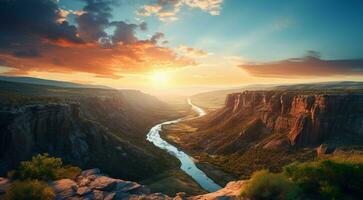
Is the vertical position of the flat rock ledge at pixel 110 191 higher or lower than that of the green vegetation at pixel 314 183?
lower

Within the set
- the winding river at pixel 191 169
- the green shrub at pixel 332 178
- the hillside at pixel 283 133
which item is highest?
the green shrub at pixel 332 178

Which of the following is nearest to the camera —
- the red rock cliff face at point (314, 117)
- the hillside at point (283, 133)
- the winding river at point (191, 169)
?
the winding river at point (191, 169)

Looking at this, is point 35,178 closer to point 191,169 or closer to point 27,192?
point 27,192

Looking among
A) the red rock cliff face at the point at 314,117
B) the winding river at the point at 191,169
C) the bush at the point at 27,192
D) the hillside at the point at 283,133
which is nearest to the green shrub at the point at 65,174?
the bush at the point at 27,192

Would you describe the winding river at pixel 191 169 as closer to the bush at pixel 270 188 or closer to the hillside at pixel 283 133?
the hillside at pixel 283 133

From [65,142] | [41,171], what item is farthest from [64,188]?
[65,142]

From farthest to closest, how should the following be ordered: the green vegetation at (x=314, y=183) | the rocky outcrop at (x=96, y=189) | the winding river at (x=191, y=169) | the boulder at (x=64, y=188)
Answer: the winding river at (x=191, y=169)
the rocky outcrop at (x=96, y=189)
the boulder at (x=64, y=188)
the green vegetation at (x=314, y=183)
